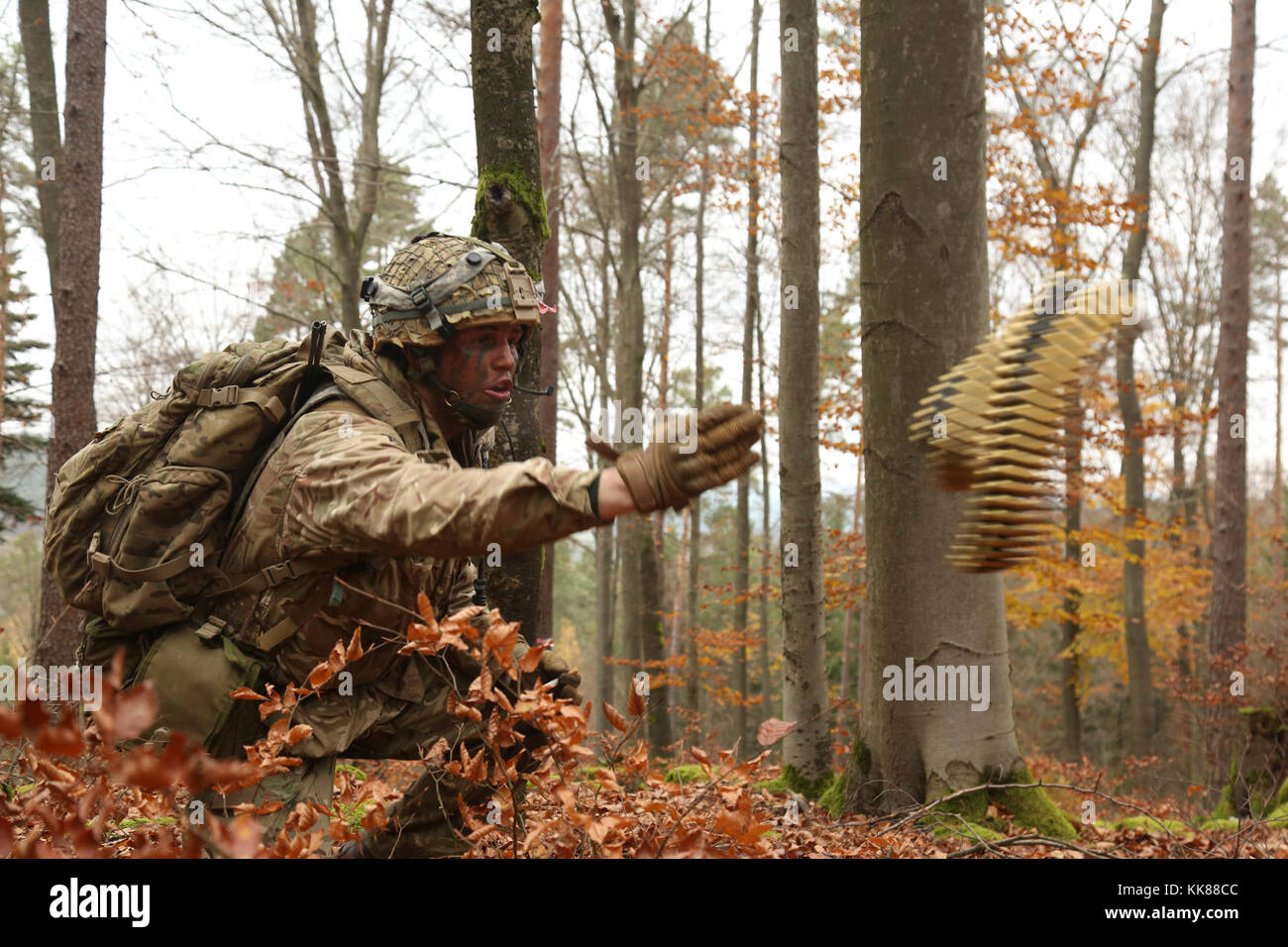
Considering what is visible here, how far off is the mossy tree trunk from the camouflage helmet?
211 centimetres

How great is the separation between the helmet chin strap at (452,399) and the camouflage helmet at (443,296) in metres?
0.10

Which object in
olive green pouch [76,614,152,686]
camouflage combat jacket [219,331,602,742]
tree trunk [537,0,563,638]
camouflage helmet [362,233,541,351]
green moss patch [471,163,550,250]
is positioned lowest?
Result: olive green pouch [76,614,152,686]

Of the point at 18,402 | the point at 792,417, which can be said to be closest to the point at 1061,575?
the point at 792,417

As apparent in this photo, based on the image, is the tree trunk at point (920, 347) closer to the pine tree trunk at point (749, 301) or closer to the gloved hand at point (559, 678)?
the gloved hand at point (559, 678)

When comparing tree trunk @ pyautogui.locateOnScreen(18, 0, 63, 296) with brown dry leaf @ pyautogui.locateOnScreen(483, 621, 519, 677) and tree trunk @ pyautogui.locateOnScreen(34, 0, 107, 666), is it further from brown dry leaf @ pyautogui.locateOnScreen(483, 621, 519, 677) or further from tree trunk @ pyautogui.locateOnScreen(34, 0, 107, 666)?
brown dry leaf @ pyautogui.locateOnScreen(483, 621, 519, 677)

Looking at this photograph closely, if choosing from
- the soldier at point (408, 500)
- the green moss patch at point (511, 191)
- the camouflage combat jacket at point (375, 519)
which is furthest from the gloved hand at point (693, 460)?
the green moss patch at point (511, 191)

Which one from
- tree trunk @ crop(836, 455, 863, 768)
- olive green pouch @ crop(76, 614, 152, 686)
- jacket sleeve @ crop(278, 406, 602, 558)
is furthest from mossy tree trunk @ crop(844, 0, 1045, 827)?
tree trunk @ crop(836, 455, 863, 768)

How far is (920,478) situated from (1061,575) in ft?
47.8

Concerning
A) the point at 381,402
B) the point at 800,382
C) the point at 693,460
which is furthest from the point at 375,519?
the point at 800,382

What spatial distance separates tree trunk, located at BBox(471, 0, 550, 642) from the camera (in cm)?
532

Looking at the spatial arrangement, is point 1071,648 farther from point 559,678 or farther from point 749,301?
point 559,678
